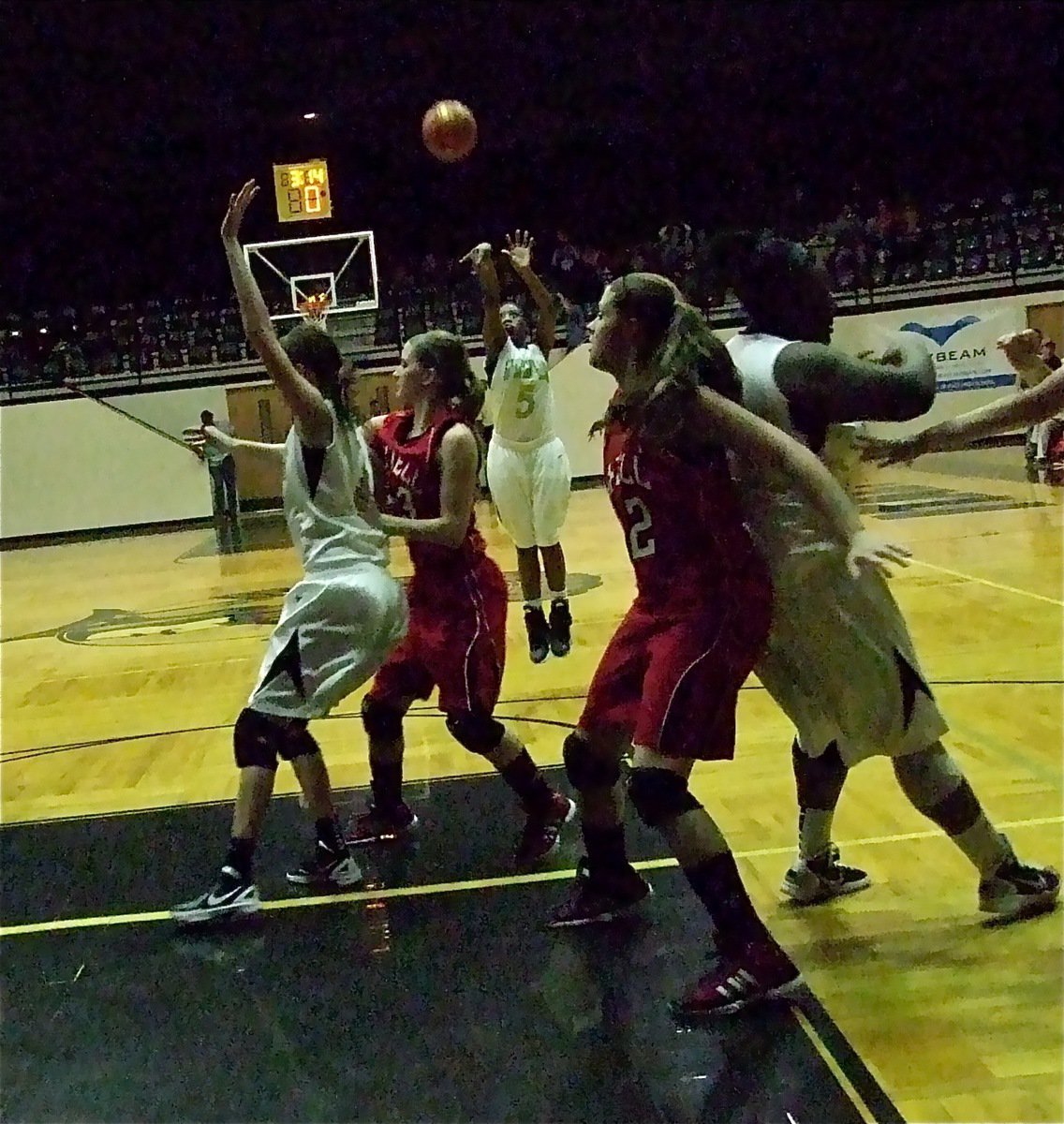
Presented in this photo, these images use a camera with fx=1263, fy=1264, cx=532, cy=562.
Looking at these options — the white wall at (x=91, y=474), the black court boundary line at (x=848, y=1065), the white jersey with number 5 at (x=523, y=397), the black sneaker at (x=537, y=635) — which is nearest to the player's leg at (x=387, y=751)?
the black court boundary line at (x=848, y=1065)

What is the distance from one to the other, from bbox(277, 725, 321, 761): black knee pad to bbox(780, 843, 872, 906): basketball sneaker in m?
1.38

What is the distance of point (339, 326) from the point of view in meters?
19.1

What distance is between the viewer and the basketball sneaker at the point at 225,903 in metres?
3.48

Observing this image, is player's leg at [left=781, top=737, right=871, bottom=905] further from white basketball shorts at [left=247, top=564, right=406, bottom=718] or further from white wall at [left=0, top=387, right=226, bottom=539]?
white wall at [left=0, top=387, right=226, bottom=539]

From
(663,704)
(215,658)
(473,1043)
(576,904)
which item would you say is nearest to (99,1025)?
(473,1043)

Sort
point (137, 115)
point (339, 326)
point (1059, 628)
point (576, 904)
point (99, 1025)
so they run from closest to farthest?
point (99, 1025) → point (576, 904) → point (1059, 628) → point (137, 115) → point (339, 326)

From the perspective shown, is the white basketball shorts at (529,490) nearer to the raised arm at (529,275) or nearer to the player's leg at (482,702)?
the raised arm at (529,275)

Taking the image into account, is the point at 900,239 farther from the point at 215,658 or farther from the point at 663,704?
the point at 663,704

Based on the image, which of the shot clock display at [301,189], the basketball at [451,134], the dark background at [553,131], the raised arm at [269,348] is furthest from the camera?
the shot clock display at [301,189]

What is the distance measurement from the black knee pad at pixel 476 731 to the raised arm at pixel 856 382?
1.50m

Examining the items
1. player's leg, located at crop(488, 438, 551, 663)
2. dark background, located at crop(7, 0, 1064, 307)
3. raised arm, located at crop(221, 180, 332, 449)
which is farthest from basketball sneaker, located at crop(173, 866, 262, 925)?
dark background, located at crop(7, 0, 1064, 307)

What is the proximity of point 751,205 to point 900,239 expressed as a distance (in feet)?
8.36

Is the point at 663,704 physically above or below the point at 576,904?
above

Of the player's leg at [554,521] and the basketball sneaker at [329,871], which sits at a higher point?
the player's leg at [554,521]
